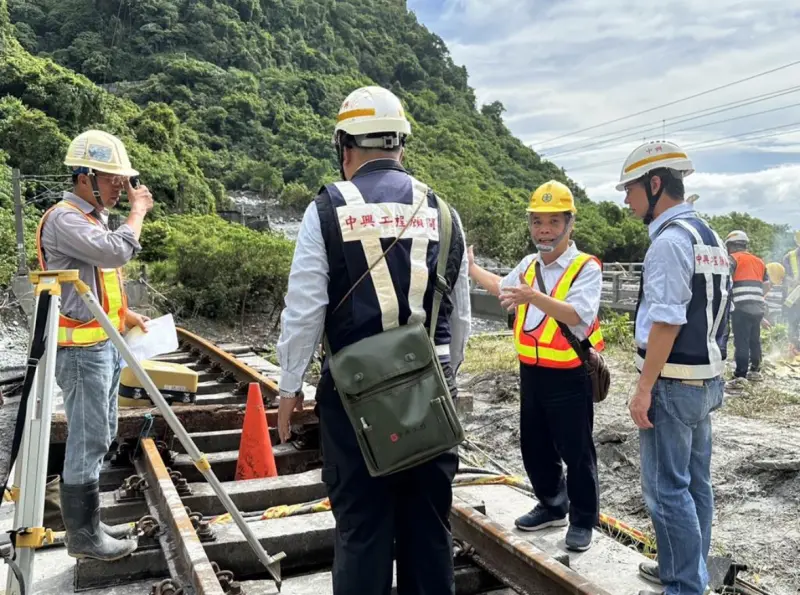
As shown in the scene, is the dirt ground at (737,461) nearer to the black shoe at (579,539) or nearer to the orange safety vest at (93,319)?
the black shoe at (579,539)

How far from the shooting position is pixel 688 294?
2965 millimetres

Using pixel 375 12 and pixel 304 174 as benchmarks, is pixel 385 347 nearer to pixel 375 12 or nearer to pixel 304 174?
pixel 304 174

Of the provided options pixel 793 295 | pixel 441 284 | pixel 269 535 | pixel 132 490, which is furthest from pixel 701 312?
pixel 793 295

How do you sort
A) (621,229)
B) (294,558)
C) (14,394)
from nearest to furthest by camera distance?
(294,558) < (14,394) < (621,229)

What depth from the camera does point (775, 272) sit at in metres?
14.2

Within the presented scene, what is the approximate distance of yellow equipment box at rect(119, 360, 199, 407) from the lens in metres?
5.42

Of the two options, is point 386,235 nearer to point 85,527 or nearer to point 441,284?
point 441,284

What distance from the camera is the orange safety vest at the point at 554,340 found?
372 cm

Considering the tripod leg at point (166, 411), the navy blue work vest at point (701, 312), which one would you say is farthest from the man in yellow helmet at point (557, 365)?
the tripod leg at point (166, 411)

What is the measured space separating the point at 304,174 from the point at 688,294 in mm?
66893

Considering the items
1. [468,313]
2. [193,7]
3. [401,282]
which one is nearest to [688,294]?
[468,313]

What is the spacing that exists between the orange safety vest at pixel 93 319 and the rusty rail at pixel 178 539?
1.00 metres

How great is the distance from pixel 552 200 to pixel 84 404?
108 inches

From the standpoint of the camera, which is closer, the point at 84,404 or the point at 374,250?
the point at 374,250
